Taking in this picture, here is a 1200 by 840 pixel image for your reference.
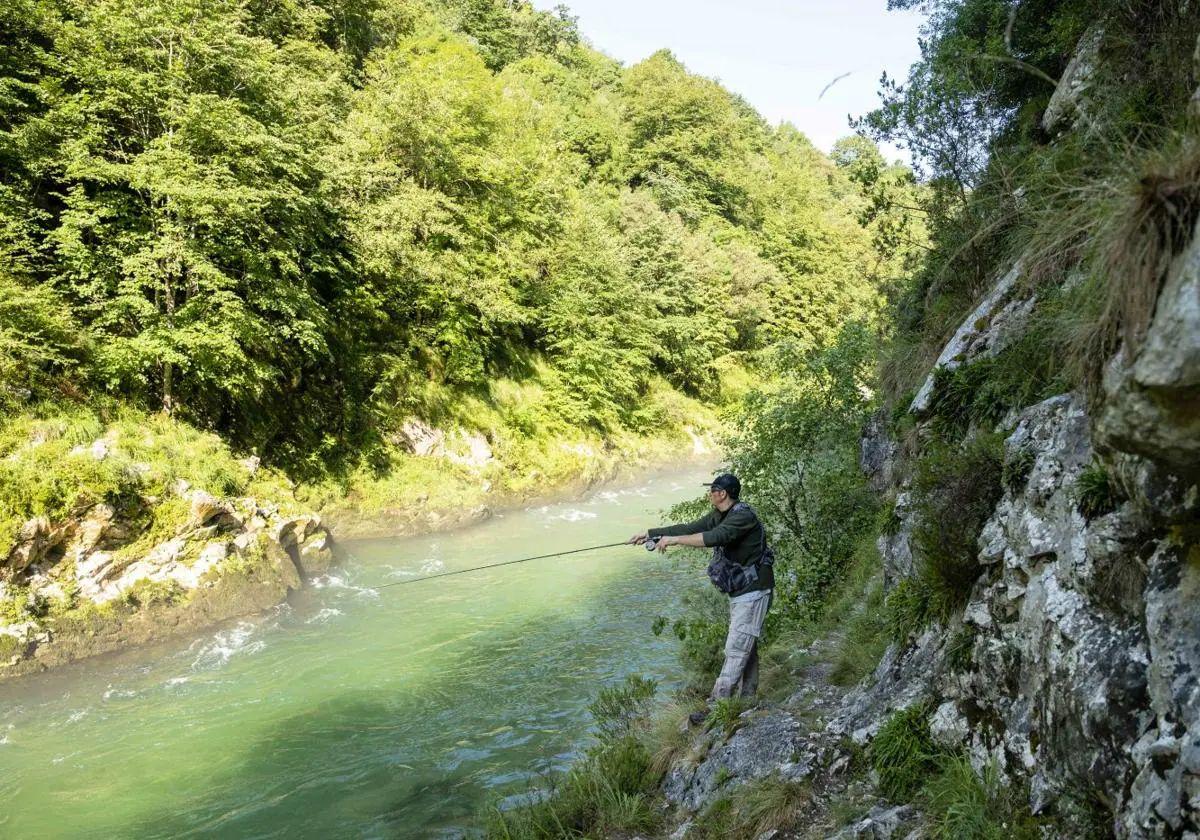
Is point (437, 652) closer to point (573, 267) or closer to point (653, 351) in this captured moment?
point (573, 267)

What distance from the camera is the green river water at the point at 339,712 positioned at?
6.86 metres

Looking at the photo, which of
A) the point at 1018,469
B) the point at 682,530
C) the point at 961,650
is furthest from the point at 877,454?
the point at 961,650

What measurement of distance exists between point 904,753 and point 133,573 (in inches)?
437

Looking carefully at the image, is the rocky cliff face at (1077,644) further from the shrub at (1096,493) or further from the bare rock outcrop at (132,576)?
the bare rock outcrop at (132,576)

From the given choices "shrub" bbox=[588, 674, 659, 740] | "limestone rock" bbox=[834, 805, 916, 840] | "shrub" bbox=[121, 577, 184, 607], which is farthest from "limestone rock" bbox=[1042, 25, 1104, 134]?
"shrub" bbox=[121, 577, 184, 607]

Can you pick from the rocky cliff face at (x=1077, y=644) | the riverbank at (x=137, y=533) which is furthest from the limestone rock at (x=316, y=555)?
the rocky cliff face at (x=1077, y=644)

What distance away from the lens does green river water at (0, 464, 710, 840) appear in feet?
22.5

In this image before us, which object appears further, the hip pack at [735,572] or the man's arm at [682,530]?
the man's arm at [682,530]

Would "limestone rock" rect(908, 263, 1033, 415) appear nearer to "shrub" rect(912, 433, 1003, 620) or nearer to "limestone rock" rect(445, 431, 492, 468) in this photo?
"shrub" rect(912, 433, 1003, 620)

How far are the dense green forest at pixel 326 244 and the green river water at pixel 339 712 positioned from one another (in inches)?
196

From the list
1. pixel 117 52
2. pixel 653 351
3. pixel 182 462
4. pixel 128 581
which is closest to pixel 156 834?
pixel 128 581

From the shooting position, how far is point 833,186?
72938 mm

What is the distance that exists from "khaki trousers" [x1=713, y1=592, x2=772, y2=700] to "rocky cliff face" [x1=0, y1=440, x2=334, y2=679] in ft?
→ 28.7

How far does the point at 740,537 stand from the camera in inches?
236
